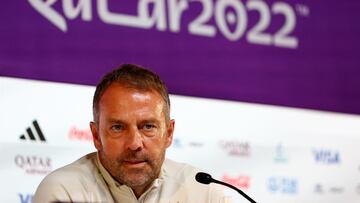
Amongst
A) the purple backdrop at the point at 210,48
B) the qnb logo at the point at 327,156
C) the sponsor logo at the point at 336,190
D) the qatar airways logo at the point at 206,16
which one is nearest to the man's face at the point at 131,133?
the purple backdrop at the point at 210,48

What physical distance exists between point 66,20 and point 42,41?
167 mm

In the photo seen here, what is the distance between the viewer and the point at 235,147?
12.2 feet

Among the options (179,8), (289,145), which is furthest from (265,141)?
(179,8)

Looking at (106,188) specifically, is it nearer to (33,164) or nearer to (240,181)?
(33,164)

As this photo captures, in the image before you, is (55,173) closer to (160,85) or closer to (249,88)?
(160,85)

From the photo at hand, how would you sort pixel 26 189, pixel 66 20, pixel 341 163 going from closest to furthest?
1. pixel 26 189
2. pixel 66 20
3. pixel 341 163

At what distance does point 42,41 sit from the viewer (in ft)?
10.9

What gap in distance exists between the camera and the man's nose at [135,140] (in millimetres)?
2217

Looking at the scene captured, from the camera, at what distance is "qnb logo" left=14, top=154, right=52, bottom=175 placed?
3146 mm

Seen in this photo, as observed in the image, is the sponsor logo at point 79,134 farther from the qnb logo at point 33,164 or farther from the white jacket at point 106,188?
the white jacket at point 106,188

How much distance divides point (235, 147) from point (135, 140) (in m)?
1.57

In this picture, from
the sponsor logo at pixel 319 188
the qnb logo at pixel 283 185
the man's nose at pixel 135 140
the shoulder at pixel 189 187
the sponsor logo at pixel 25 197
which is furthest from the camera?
the sponsor logo at pixel 319 188

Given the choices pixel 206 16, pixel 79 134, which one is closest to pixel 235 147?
pixel 206 16

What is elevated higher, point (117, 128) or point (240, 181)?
point (117, 128)
